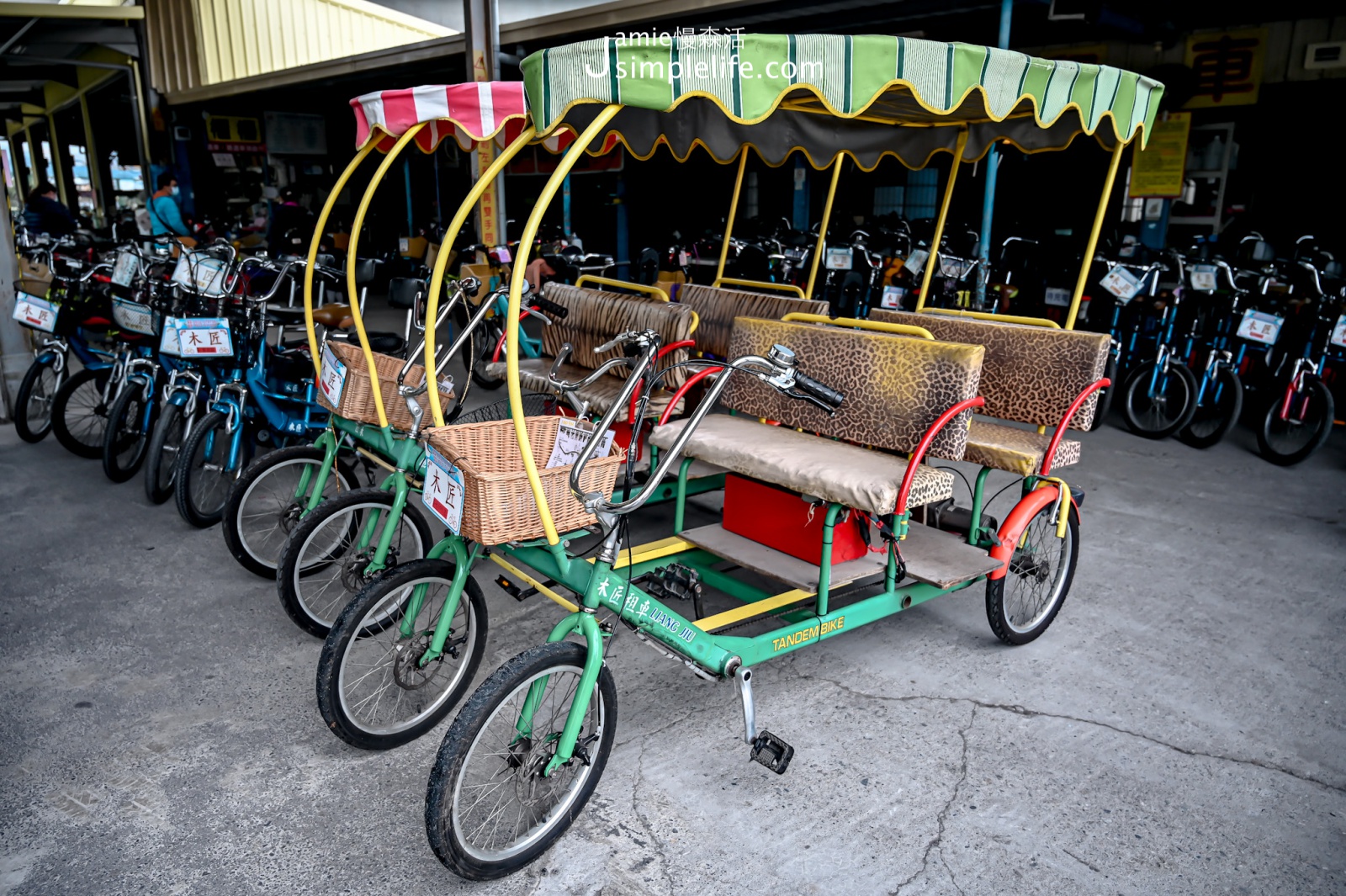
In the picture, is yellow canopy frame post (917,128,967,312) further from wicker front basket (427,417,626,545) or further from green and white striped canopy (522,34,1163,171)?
wicker front basket (427,417,626,545)

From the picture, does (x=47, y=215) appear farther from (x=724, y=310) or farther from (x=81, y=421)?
(x=724, y=310)

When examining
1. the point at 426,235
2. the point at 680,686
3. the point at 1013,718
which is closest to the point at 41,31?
the point at 426,235

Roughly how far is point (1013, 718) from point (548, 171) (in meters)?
10.9

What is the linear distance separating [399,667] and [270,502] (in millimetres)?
1585

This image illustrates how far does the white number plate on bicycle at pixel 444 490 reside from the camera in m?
2.64

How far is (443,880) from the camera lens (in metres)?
2.37

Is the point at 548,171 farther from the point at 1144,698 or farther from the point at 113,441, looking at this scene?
the point at 1144,698

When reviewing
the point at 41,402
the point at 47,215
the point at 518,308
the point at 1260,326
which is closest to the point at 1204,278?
the point at 1260,326

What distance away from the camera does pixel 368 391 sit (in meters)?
3.69

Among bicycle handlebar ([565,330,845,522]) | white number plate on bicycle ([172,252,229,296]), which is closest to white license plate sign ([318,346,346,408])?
white number plate on bicycle ([172,252,229,296])

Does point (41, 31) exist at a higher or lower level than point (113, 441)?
higher

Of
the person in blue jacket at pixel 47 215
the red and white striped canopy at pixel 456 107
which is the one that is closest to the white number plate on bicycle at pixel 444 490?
the red and white striped canopy at pixel 456 107

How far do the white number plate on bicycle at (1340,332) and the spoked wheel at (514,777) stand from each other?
601cm

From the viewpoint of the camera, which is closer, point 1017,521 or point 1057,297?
point 1017,521
